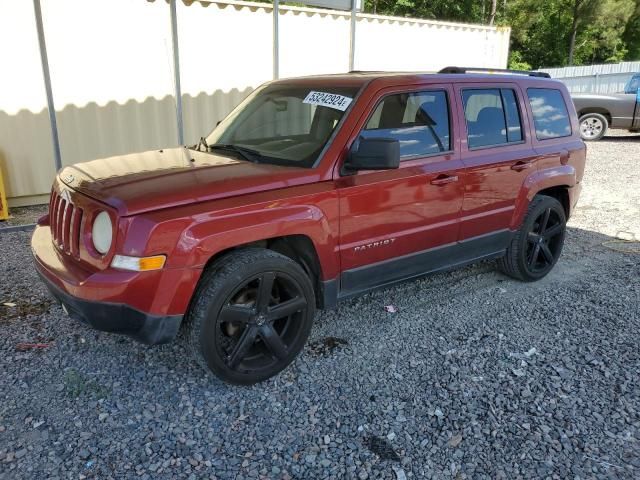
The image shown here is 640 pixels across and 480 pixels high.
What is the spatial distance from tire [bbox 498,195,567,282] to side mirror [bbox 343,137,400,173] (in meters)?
1.99

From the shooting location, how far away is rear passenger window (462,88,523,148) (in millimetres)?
3941

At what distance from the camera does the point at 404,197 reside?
352cm

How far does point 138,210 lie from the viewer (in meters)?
2.63

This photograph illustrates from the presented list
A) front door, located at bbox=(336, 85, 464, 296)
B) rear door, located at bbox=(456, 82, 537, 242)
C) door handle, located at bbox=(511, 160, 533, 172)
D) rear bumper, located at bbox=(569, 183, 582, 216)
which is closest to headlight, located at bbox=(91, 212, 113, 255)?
front door, located at bbox=(336, 85, 464, 296)

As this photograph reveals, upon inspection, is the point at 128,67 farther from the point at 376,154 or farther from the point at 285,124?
the point at 376,154

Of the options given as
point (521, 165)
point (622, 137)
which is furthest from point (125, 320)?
point (622, 137)

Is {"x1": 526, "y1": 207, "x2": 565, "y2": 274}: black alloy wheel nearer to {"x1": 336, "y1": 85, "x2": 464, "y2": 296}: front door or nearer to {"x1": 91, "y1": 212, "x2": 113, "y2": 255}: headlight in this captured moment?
{"x1": 336, "y1": 85, "x2": 464, "y2": 296}: front door

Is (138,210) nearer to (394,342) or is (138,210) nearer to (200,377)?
(200,377)

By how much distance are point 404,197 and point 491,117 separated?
48.3 inches

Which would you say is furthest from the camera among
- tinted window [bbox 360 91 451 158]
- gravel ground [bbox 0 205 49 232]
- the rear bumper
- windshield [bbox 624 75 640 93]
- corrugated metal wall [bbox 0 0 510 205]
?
windshield [bbox 624 75 640 93]

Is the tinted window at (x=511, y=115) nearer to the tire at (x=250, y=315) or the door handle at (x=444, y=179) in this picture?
the door handle at (x=444, y=179)

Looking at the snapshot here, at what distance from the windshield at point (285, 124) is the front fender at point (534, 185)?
184 cm

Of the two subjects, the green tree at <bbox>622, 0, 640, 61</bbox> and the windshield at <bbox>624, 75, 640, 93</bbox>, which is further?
the green tree at <bbox>622, 0, 640, 61</bbox>

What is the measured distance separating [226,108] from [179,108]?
1.80m
